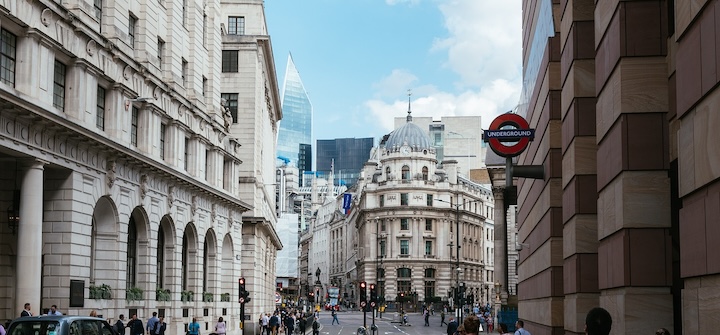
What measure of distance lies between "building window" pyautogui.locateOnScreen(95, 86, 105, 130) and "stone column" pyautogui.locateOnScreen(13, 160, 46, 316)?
20.6 ft

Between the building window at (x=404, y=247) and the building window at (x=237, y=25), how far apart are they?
84427 mm

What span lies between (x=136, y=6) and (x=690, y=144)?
3273 centimetres

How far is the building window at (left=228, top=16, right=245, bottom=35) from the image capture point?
2625 inches

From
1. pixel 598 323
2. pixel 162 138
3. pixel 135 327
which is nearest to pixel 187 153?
pixel 162 138

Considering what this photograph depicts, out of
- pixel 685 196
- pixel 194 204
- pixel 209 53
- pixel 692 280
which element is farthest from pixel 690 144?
pixel 209 53

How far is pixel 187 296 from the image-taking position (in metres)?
45.5

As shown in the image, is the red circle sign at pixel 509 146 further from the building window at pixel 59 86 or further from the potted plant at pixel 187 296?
the potted plant at pixel 187 296

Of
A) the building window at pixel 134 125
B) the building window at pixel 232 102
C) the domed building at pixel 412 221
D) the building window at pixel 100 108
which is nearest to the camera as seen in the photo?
the building window at pixel 100 108

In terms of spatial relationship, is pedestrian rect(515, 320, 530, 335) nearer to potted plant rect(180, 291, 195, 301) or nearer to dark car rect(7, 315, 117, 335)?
dark car rect(7, 315, 117, 335)

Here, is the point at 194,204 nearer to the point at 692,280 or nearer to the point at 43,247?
the point at 43,247

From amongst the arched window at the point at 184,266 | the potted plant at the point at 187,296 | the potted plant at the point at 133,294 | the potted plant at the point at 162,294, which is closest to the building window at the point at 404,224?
the arched window at the point at 184,266

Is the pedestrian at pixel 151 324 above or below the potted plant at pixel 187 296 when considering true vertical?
below

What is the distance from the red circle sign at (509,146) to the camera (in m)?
22.0

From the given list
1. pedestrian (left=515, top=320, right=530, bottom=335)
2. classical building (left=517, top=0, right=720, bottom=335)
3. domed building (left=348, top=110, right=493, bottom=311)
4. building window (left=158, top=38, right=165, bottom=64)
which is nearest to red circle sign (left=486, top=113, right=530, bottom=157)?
classical building (left=517, top=0, right=720, bottom=335)
